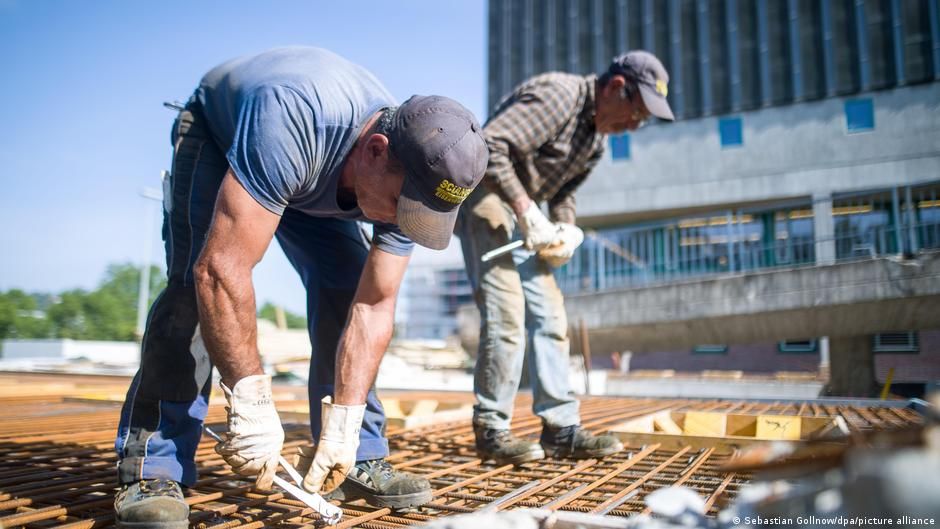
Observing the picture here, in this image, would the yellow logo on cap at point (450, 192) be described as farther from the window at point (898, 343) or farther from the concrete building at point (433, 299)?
the concrete building at point (433, 299)

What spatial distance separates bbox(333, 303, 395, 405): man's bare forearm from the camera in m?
1.68

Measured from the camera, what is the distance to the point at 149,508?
1.39 metres

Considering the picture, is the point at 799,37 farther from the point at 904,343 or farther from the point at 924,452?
the point at 924,452

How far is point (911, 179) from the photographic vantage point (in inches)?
525

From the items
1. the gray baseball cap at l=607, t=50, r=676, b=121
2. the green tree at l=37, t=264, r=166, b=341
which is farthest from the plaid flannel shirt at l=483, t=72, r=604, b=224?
the green tree at l=37, t=264, r=166, b=341

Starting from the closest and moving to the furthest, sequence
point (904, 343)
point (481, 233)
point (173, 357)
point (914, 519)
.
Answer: point (914, 519), point (173, 357), point (481, 233), point (904, 343)

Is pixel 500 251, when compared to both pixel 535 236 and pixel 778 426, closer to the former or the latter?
pixel 535 236

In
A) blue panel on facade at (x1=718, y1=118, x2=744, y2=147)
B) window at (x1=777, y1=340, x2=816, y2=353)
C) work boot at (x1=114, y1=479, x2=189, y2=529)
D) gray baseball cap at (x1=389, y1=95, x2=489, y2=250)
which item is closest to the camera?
work boot at (x1=114, y1=479, x2=189, y2=529)

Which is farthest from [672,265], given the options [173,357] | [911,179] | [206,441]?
[173,357]

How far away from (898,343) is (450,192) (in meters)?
17.0

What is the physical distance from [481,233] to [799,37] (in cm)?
1562

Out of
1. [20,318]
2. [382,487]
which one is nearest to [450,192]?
[382,487]

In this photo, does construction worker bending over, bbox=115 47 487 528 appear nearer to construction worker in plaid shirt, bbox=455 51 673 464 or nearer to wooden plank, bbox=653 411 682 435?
construction worker in plaid shirt, bbox=455 51 673 464

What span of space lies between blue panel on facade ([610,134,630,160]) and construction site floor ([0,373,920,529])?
13.7m
